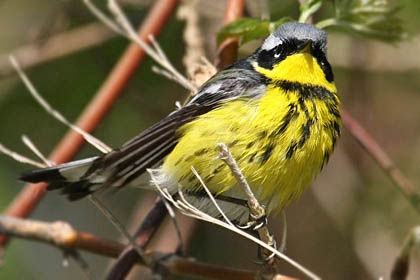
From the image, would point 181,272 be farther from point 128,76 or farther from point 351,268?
point 351,268

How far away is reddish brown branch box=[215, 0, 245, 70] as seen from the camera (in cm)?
334

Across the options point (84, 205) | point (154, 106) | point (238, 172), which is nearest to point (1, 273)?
point (84, 205)

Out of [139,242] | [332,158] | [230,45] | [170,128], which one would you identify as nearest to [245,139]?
[170,128]

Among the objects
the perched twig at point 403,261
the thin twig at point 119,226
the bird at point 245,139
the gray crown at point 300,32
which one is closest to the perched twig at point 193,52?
the bird at point 245,139

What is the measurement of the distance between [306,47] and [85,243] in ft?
4.15

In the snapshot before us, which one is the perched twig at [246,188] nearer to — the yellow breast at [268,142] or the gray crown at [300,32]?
the yellow breast at [268,142]

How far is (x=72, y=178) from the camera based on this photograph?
2717mm

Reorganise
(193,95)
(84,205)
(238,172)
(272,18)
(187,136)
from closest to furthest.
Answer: (238,172) → (187,136) → (193,95) → (272,18) → (84,205)

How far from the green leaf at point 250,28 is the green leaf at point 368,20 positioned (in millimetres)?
242

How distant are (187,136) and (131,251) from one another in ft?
1.80

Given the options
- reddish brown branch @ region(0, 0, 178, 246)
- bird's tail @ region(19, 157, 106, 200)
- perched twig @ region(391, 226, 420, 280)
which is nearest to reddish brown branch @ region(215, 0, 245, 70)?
reddish brown branch @ region(0, 0, 178, 246)

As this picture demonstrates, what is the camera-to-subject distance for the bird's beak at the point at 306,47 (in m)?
2.93

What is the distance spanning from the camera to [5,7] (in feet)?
15.5

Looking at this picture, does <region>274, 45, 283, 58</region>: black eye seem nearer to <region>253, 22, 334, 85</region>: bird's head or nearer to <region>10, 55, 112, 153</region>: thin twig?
<region>253, 22, 334, 85</region>: bird's head
